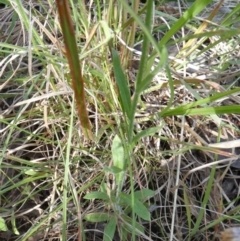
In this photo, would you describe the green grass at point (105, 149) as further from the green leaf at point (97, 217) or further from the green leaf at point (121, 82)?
the green leaf at point (121, 82)

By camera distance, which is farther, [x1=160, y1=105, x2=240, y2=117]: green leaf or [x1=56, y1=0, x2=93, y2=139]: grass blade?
[x1=160, y1=105, x2=240, y2=117]: green leaf

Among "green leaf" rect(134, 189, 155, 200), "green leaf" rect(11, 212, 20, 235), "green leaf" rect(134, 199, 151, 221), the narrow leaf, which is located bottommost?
"green leaf" rect(11, 212, 20, 235)

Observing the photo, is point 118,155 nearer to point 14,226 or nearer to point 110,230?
point 110,230

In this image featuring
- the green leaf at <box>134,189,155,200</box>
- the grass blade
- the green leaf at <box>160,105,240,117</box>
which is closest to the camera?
the grass blade

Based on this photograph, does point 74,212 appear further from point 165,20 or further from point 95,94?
point 165,20

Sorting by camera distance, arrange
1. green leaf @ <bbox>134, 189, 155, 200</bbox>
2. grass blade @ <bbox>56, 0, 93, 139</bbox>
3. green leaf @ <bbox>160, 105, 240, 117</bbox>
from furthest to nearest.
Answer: green leaf @ <bbox>134, 189, 155, 200</bbox>
green leaf @ <bbox>160, 105, 240, 117</bbox>
grass blade @ <bbox>56, 0, 93, 139</bbox>

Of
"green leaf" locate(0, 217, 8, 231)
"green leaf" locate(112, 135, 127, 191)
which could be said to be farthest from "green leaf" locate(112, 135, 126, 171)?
"green leaf" locate(0, 217, 8, 231)

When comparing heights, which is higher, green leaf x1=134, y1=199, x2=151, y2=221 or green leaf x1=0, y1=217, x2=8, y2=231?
green leaf x1=134, y1=199, x2=151, y2=221

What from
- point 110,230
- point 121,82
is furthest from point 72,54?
point 110,230

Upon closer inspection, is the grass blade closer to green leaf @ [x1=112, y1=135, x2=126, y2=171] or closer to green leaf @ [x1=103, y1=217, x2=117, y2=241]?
green leaf @ [x1=112, y1=135, x2=126, y2=171]

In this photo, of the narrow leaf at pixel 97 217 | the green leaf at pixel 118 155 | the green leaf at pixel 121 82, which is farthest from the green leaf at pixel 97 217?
the green leaf at pixel 121 82
